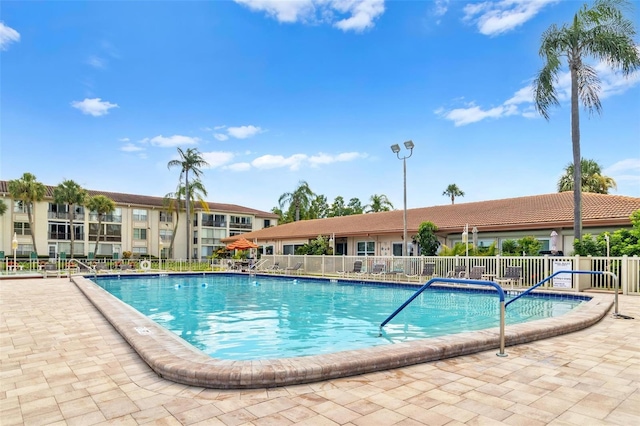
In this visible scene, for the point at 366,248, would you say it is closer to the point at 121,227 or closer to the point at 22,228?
the point at 121,227

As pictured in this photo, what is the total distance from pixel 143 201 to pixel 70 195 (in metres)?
9.19

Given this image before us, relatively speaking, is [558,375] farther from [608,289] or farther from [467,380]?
[608,289]

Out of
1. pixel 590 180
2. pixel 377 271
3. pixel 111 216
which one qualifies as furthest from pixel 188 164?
pixel 590 180

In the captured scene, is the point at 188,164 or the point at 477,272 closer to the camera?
the point at 477,272

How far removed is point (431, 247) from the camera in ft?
69.2

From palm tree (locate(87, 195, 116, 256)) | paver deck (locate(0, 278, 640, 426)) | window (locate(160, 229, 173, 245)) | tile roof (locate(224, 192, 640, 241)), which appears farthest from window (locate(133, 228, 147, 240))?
paver deck (locate(0, 278, 640, 426))

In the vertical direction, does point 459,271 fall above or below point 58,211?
below

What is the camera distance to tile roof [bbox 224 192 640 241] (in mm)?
17438

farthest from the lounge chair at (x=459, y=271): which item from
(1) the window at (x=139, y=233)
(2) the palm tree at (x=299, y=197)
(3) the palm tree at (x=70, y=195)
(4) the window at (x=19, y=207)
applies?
(4) the window at (x=19, y=207)

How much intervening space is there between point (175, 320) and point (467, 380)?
311 inches

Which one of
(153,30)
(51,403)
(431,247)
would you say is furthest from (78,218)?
(51,403)

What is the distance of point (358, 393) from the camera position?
3768 millimetres

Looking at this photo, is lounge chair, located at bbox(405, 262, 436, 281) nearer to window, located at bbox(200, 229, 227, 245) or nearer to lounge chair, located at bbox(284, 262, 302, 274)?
lounge chair, located at bbox(284, 262, 302, 274)

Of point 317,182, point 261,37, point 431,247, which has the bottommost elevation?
point 431,247
